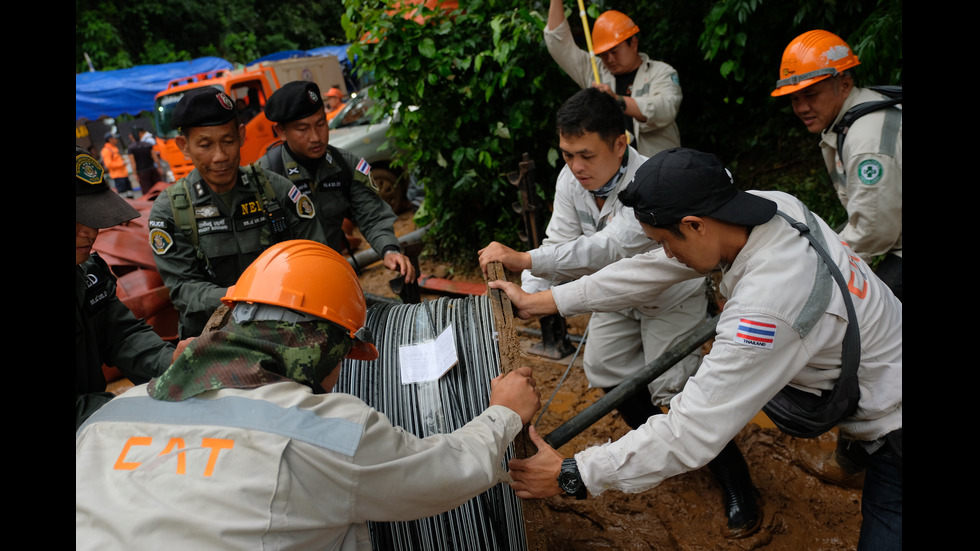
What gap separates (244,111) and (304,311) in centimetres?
1020

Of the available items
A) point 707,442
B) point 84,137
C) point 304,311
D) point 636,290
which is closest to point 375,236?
point 636,290

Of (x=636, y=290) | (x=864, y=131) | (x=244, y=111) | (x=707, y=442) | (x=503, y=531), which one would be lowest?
(x=503, y=531)

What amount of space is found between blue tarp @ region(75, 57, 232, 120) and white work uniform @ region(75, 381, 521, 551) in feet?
46.3

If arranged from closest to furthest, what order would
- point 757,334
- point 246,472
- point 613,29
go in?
point 246,472 → point 757,334 → point 613,29

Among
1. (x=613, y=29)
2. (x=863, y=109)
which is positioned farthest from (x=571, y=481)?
(x=613, y=29)

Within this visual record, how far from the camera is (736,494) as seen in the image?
3.01m

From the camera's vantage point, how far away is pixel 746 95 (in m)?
6.37

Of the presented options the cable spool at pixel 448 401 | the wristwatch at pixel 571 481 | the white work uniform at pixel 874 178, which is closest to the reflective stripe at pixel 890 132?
the white work uniform at pixel 874 178

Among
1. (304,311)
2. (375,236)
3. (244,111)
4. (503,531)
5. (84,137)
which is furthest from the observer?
(84,137)

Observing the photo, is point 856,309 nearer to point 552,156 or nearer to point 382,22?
point 552,156

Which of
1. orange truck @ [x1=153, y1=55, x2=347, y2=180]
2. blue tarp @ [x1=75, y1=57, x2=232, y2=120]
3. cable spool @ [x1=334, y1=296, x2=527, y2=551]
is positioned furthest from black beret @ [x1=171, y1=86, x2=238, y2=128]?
blue tarp @ [x1=75, y1=57, x2=232, y2=120]

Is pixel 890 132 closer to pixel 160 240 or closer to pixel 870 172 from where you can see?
pixel 870 172

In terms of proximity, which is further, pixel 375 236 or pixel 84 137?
pixel 84 137

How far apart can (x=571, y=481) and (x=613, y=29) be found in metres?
3.62
